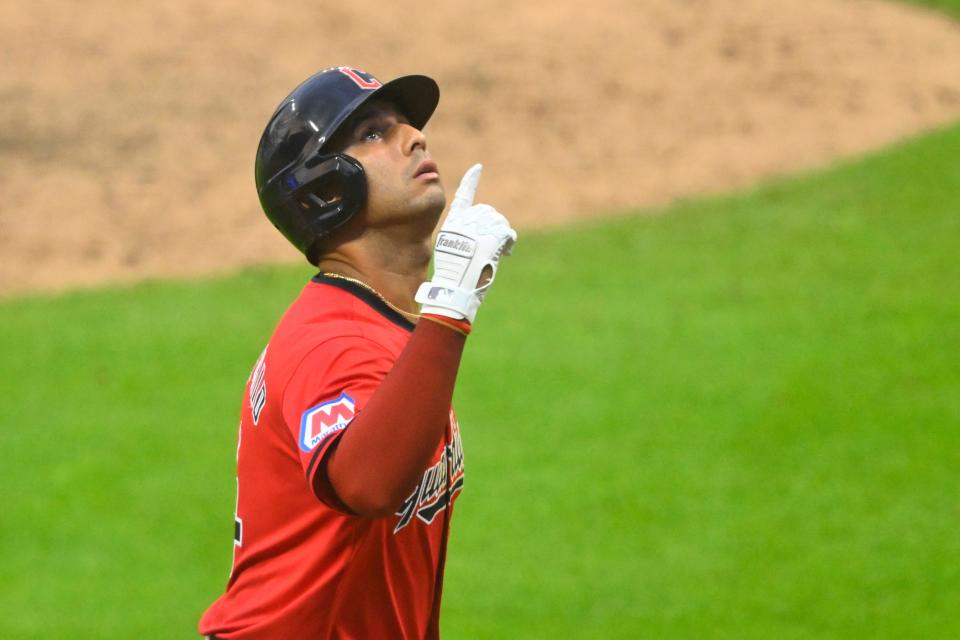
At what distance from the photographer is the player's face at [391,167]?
3592 mm

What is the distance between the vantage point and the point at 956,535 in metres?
8.25

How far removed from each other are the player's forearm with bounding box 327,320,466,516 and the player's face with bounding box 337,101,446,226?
67cm

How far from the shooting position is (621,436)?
387 inches

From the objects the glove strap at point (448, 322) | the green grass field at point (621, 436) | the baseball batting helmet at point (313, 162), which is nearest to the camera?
the glove strap at point (448, 322)

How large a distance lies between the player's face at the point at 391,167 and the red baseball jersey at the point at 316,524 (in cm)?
23

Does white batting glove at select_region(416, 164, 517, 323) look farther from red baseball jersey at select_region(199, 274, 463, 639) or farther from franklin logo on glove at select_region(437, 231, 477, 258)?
red baseball jersey at select_region(199, 274, 463, 639)

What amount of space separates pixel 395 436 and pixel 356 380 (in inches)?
9.2

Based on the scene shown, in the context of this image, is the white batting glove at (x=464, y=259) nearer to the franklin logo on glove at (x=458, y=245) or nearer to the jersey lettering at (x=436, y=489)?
the franklin logo on glove at (x=458, y=245)

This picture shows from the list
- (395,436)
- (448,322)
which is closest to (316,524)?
(395,436)

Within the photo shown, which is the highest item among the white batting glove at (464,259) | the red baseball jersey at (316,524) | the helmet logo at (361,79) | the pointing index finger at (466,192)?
the helmet logo at (361,79)

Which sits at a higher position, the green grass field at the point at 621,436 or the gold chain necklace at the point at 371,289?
the green grass field at the point at 621,436

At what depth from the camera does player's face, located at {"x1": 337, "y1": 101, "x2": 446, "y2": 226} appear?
3.59m

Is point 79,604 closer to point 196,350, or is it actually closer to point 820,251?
point 196,350

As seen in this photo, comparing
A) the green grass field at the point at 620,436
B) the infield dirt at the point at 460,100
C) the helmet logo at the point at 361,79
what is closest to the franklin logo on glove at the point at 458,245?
the helmet logo at the point at 361,79
